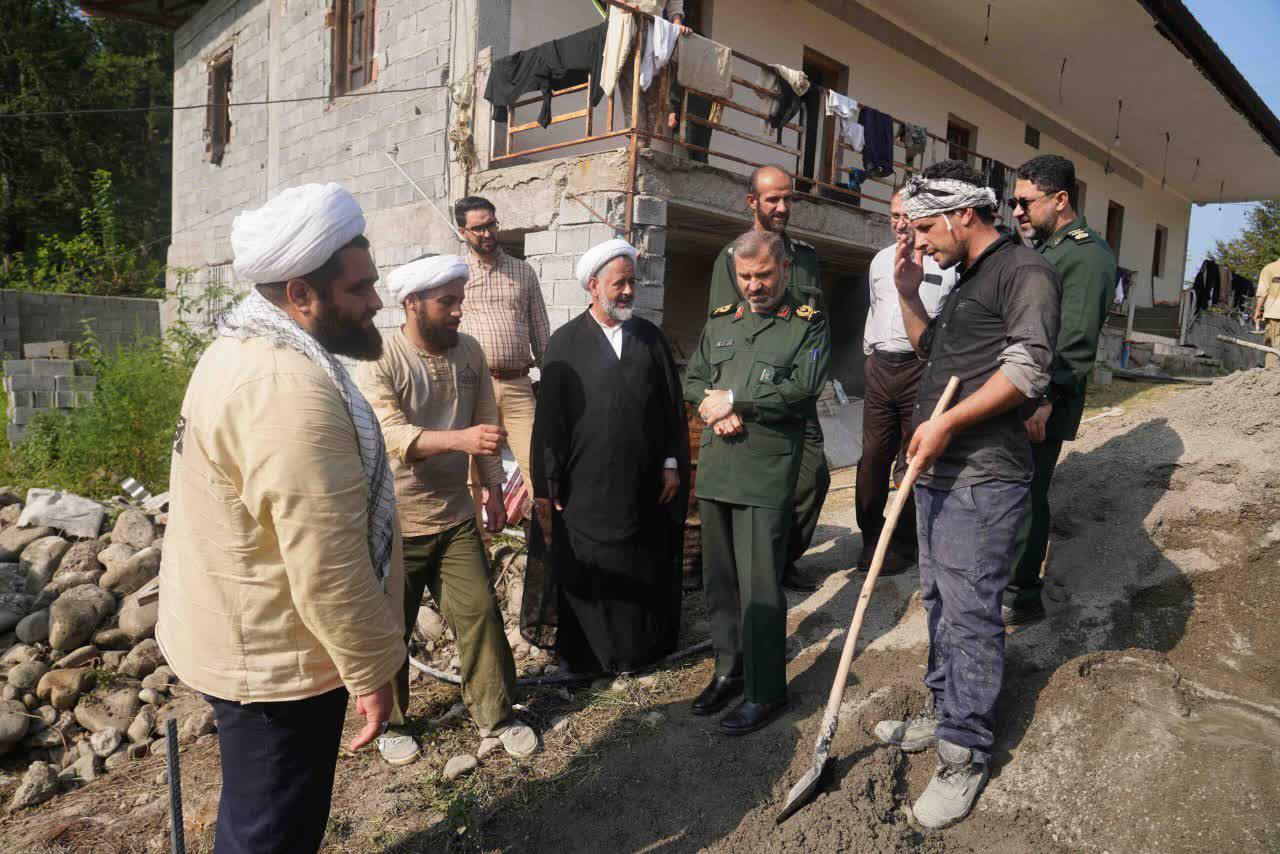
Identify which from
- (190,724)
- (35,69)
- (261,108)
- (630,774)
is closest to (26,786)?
(190,724)

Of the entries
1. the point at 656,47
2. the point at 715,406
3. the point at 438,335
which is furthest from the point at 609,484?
the point at 656,47

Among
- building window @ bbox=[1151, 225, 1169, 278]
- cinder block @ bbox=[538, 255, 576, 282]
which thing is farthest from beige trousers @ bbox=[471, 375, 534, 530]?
building window @ bbox=[1151, 225, 1169, 278]

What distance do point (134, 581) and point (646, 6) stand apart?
19.5 ft

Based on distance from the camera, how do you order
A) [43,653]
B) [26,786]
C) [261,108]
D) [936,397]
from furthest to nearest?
[261,108] < [43,653] < [26,786] < [936,397]

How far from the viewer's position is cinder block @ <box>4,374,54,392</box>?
293 inches

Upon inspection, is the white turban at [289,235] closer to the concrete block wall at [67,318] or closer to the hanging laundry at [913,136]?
the hanging laundry at [913,136]

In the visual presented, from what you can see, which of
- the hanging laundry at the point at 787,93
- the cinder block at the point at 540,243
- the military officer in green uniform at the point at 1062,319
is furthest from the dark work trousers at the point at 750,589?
the hanging laundry at the point at 787,93

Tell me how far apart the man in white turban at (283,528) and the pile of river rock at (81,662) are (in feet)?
7.26

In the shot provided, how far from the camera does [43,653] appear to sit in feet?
15.2

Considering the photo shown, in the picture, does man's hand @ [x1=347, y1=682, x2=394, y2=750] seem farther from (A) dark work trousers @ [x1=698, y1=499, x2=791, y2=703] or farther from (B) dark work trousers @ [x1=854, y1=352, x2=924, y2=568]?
(B) dark work trousers @ [x1=854, y1=352, x2=924, y2=568]

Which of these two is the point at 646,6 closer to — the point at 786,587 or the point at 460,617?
the point at 786,587

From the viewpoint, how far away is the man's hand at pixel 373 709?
1737 mm

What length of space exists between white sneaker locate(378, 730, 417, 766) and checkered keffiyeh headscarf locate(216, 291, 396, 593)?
142 centimetres

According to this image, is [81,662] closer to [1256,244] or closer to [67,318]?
[67,318]
